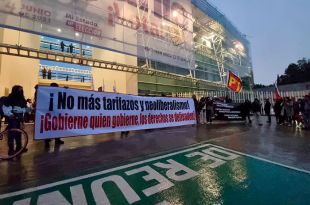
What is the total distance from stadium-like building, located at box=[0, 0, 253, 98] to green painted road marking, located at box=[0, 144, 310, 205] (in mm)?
6919

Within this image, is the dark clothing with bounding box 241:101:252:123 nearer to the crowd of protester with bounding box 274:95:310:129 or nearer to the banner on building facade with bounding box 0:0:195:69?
the crowd of protester with bounding box 274:95:310:129

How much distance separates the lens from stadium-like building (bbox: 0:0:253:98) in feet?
32.9

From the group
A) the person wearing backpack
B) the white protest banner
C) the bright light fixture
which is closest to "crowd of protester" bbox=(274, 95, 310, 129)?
the white protest banner

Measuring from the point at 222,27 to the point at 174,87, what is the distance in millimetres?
9472

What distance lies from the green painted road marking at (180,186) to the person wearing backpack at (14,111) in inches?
112

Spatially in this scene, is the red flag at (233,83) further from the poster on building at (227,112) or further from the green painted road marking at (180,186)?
the green painted road marking at (180,186)

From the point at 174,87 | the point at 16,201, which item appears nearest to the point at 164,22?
the point at 16,201

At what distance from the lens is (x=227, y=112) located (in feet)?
53.2

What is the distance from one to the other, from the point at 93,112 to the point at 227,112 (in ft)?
33.9

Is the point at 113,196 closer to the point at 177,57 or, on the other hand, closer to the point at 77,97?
the point at 77,97

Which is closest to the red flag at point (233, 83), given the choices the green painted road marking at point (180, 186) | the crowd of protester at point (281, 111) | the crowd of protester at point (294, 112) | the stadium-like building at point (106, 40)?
the crowd of protester at point (281, 111)

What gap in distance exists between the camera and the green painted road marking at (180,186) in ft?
13.2

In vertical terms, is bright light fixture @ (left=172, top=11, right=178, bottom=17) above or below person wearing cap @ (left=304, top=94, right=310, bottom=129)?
above

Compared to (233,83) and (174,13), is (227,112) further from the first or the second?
(174,13)
